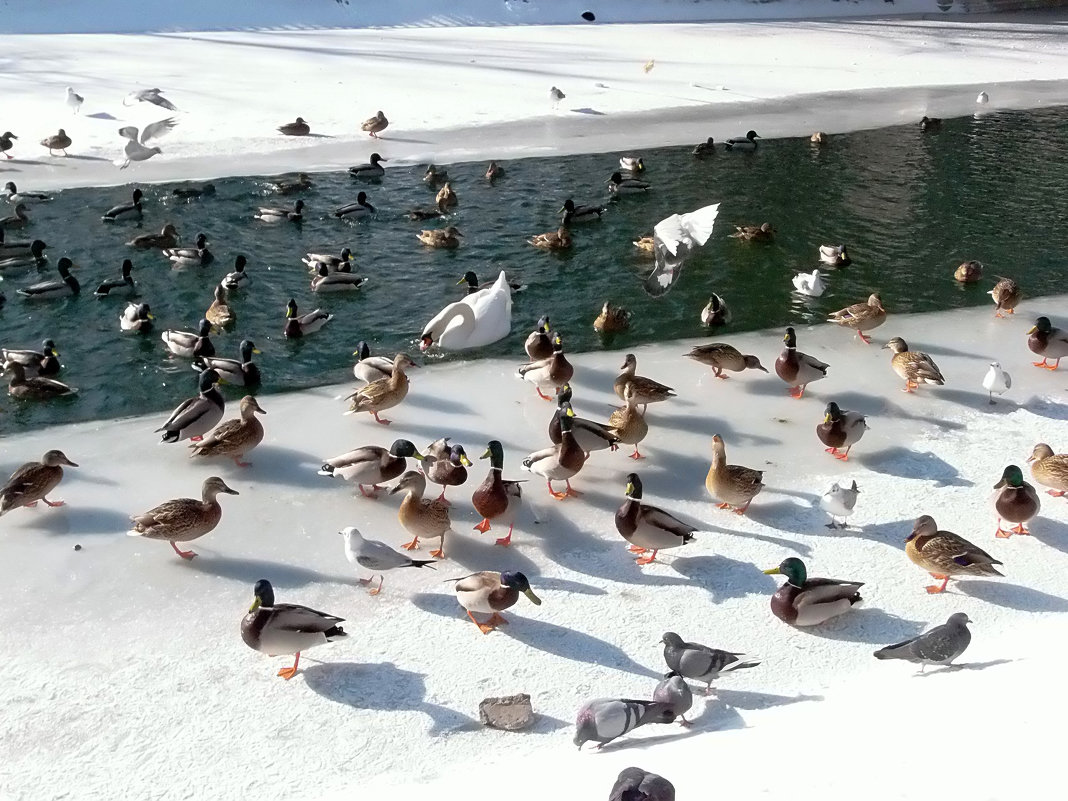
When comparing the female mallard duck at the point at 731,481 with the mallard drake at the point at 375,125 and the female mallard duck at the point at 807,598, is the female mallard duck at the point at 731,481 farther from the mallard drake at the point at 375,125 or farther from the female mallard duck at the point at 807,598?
the mallard drake at the point at 375,125

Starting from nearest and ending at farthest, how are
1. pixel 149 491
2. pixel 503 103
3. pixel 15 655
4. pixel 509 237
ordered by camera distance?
pixel 15 655
pixel 149 491
pixel 509 237
pixel 503 103

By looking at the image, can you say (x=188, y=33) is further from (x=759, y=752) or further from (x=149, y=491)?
(x=759, y=752)

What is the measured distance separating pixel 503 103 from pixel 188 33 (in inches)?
424

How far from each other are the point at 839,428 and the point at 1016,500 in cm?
126

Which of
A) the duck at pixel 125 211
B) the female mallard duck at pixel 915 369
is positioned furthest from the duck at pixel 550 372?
the duck at pixel 125 211

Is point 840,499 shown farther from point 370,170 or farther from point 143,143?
point 143,143

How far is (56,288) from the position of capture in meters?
10.4

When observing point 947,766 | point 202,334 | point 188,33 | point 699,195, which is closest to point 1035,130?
point 699,195

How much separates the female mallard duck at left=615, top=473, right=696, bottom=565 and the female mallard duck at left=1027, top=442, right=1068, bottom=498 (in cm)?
240

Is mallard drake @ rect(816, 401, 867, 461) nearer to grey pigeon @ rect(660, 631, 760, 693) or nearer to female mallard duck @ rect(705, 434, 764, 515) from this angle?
female mallard duck @ rect(705, 434, 764, 515)

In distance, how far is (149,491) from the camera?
6.78 meters

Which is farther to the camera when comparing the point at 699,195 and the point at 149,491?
the point at 699,195

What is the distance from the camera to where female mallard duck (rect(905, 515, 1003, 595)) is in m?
5.59

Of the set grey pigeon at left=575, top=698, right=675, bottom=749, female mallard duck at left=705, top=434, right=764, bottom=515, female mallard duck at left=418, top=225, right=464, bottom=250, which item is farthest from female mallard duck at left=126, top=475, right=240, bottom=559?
female mallard duck at left=418, top=225, right=464, bottom=250
